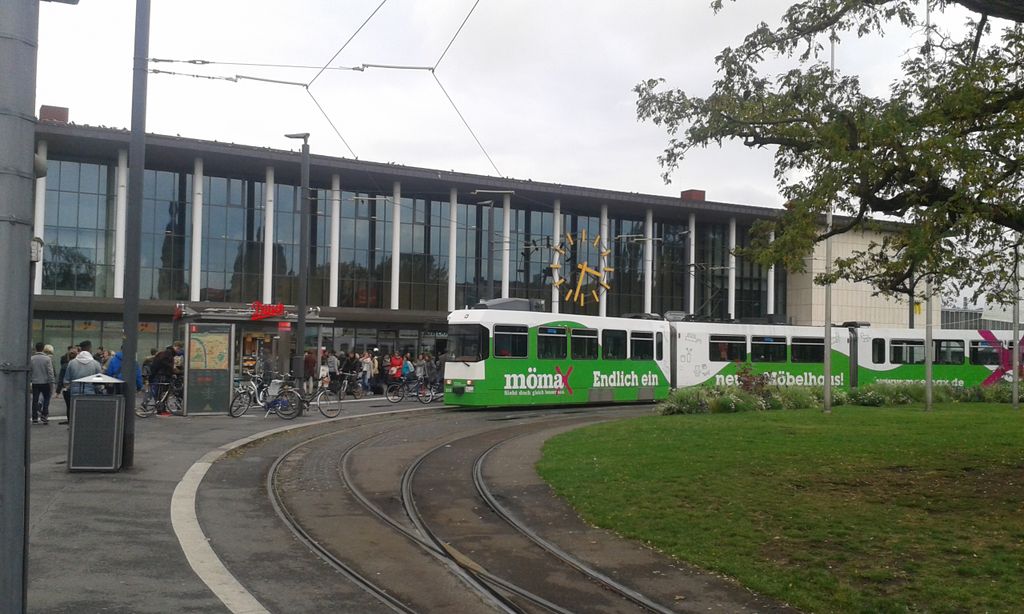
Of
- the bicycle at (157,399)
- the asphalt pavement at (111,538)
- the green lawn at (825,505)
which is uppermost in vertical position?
the bicycle at (157,399)

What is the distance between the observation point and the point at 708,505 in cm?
1120

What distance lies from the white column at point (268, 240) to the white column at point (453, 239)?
924cm

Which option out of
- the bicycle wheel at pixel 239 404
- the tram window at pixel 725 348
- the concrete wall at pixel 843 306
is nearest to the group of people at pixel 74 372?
the bicycle wheel at pixel 239 404

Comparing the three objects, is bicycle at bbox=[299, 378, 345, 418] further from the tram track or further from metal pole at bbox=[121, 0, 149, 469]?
metal pole at bbox=[121, 0, 149, 469]

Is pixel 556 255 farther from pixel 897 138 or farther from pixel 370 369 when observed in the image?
pixel 897 138

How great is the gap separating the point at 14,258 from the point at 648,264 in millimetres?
52736

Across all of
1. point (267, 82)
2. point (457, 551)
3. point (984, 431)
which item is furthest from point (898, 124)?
point (267, 82)

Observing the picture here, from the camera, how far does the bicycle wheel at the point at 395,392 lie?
3142 cm

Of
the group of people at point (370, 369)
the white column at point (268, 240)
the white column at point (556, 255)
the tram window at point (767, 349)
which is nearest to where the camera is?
the group of people at point (370, 369)

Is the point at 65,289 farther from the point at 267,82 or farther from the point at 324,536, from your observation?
the point at 324,536

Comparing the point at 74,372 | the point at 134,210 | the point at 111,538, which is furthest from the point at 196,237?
the point at 111,538

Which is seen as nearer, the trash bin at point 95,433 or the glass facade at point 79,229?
the trash bin at point 95,433

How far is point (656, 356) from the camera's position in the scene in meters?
33.2

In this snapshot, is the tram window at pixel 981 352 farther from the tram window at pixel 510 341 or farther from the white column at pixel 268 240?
the white column at pixel 268 240
